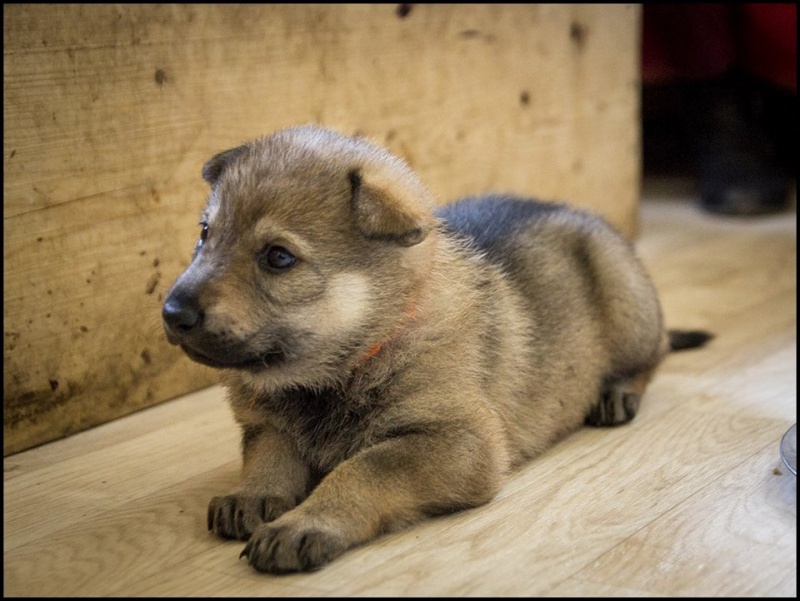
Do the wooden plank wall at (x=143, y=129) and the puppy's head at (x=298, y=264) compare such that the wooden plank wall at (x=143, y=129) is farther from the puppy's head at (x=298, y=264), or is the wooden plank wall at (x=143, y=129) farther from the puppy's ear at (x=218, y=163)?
the puppy's head at (x=298, y=264)

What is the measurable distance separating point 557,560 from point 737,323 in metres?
2.12

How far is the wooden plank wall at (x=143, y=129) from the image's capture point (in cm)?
296

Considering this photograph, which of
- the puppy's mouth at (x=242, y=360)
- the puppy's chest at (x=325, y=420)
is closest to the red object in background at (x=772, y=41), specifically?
the puppy's chest at (x=325, y=420)

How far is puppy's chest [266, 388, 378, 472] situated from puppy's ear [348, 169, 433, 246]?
1.19ft

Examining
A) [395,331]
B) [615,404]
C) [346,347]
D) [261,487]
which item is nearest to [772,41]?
[615,404]

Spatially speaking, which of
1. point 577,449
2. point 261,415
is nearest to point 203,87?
point 261,415

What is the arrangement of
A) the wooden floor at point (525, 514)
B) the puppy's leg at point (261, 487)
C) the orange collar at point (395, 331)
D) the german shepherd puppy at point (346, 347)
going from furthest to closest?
1. the orange collar at point (395, 331)
2. the puppy's leg at point (261, 487)
3. the german shepherd puppy at point (346, 347)
4. the wooden floor at point (525, 514)

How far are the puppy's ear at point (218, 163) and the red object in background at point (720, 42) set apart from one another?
158 inches

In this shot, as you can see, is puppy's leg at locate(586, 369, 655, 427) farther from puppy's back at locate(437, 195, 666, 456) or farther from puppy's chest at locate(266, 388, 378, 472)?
puppy's chest at locate(266, 388, 378, 472)

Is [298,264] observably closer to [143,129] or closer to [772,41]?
[143,129]

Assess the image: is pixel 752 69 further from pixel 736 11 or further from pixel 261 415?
pixel 261 415

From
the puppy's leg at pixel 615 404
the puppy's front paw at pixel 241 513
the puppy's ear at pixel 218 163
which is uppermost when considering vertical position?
the puppy's ear at pixel 218 163

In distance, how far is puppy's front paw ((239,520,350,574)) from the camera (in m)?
2.07

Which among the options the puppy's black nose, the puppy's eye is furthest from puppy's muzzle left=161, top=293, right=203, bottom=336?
the puppy's eye
